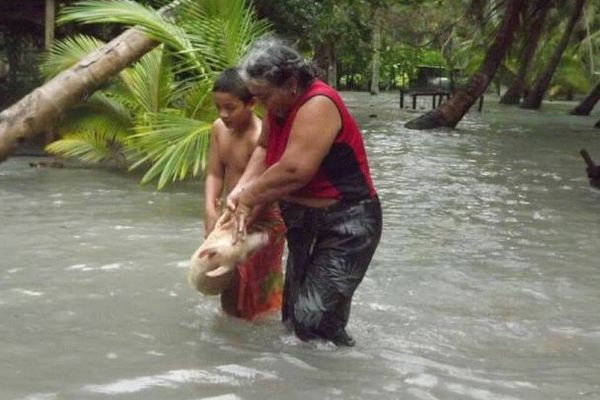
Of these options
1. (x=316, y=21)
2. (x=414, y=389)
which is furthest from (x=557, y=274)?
(x=316, y=21)

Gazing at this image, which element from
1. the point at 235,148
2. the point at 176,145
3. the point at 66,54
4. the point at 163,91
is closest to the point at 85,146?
the point at 66,54

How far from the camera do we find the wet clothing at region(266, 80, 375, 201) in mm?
5180

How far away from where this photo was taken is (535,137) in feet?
78.6

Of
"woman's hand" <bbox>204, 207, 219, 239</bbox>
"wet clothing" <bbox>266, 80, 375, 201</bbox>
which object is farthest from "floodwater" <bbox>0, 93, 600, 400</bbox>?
"wet clothing" <bbox>266, 80, 375, 201</bbox>

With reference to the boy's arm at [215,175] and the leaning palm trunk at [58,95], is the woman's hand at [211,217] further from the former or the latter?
the leaning palm trunk at [58,95]

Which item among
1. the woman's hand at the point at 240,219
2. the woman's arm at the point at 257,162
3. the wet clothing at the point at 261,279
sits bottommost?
the wet clothing at the point at 261,279

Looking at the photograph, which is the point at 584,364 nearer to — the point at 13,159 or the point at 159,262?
the point at 159,262

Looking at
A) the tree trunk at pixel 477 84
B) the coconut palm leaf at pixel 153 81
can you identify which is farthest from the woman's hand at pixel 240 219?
the tree trunk at pixel 477 84

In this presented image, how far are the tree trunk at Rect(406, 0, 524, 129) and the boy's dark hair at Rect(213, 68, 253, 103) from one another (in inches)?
724

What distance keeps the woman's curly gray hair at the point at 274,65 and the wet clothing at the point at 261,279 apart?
890 mm

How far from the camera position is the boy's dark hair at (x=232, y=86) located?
5.83 m

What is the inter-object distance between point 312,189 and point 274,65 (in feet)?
2.17

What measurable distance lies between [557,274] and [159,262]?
3.01 m

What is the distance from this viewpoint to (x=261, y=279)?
19.7 ft
